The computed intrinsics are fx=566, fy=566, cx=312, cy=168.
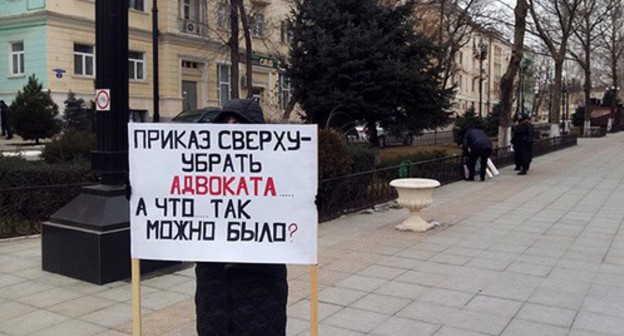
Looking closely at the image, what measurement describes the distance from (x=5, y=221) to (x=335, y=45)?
384 inches

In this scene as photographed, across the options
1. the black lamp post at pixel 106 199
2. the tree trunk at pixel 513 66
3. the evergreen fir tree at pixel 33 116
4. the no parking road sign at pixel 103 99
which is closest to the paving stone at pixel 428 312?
the black lamp post at pixel 106 199

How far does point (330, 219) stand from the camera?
9.59 meters

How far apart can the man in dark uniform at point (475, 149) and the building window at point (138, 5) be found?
25157mm

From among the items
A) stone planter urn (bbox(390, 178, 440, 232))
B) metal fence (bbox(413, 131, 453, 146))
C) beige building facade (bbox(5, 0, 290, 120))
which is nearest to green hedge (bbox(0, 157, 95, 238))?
stone planter urn (bbox(390, 178, 440, 232))

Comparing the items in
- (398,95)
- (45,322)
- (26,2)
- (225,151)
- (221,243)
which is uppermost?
(26,2)

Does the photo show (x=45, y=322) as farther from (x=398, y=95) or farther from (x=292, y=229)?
(x=398, y=95)

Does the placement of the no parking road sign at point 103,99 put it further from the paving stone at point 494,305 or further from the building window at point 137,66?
the building window at point 137,66

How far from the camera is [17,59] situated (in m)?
29.8

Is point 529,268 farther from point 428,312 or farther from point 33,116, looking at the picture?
point 33,116

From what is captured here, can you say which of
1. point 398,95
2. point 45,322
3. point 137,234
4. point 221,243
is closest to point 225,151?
point 221,243

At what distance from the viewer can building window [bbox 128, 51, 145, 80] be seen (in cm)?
3306

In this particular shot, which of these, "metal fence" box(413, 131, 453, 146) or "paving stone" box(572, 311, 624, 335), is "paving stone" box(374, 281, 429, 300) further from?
"metal fence" box(413, 131, 453, 146)

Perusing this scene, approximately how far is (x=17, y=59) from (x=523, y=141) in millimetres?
25804

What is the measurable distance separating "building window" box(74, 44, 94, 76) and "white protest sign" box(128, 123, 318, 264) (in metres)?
29.6
